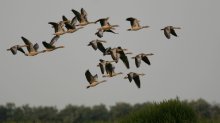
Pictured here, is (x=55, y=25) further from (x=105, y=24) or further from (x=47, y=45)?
(x=105, y=24)

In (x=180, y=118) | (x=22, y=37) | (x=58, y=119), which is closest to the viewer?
(x=180, y=118)

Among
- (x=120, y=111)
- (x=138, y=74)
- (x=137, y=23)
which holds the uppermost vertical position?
(x=137, y=23)

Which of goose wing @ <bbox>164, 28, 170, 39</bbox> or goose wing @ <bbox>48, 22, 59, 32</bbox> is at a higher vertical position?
goose wing @ <bbox>48, 22, 59, 32</bbox>

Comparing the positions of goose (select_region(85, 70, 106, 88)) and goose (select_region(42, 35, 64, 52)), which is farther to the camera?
goose (select_region(42, 35, 64, 52))

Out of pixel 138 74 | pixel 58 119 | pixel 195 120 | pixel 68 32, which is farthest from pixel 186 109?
pixel 58 119

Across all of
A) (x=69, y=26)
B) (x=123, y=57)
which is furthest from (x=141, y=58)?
(x=69, y=26)

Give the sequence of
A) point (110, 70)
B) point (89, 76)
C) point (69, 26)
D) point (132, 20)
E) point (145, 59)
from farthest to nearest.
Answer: point (69, 26)
point (132, 20)
point (89, 76)
point (110, 70)
point (145, 59)

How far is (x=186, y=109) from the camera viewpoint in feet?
97.6

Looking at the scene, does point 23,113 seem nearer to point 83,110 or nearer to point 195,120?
point 83,110

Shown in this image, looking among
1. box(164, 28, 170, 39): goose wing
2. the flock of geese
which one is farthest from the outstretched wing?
box(164, 28, 170, 39): goose wing

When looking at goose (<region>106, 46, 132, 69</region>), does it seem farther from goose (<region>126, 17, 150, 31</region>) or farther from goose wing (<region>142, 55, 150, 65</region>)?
goose (<region>126, 17, 150, 31</region>)

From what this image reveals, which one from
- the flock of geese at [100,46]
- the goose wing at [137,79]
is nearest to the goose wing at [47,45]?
the flock of geese at [100,46]

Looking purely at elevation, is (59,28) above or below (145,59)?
above

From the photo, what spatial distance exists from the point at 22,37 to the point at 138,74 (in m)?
6.44
